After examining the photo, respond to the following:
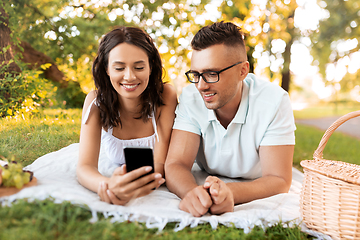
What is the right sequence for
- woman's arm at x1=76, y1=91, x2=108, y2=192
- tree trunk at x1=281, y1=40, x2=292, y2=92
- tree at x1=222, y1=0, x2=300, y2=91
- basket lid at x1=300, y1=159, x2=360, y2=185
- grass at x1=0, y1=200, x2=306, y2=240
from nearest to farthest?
1. grass at x1=0, y1=200, x2=306, y2=240
2. basket lid at x1=300, y1=159, x2=360, y2=185
3. woman's arm at x1=76, y1=91, x2=108, y2=192
4. tree at x1=222, y1=0, x2=300, y2=91
5. tree trunk at x1=281, y1=40, x2=292, y2=92

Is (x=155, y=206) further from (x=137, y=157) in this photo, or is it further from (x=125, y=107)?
(x=125, y=107)

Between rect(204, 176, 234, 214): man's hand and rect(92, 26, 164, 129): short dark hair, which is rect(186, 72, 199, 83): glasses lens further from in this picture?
rect(204, 176, 234, 214): man's hand

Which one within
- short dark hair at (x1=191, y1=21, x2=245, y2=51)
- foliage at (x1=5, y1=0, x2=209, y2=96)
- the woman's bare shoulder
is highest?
foliage at (x1=5, y1=0, x2=209, y2=96)

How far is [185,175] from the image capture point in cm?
233

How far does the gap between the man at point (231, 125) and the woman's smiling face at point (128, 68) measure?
0.42 m

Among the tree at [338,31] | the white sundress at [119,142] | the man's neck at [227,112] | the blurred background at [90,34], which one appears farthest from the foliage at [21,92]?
the tree at [338,31]

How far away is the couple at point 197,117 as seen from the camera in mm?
2330

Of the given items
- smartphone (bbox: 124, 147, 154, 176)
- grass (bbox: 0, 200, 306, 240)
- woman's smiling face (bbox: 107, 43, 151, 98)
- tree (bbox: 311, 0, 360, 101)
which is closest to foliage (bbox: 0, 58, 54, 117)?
woman's smiling face (bbox: 107, 43, 151, 98)

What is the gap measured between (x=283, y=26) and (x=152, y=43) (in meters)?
Answer: 6.22

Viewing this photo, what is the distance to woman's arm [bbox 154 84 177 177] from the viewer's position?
263cm

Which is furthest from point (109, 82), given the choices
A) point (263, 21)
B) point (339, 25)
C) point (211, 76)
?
point (339, 25)

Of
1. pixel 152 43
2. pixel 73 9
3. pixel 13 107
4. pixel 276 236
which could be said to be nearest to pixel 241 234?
pixel 276 236

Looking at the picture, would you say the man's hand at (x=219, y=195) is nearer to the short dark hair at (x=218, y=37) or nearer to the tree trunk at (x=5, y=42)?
the short dark hair at (x=218, y=37)

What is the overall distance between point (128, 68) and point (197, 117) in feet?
2.47
